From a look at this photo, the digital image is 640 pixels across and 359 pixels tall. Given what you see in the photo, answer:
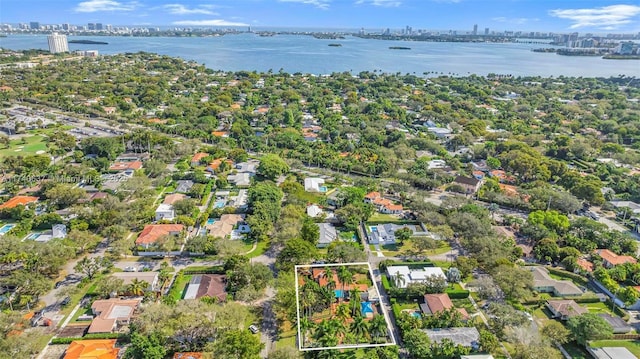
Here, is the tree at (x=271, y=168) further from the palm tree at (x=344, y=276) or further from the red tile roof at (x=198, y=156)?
the palm tree at (x=344, y=276)

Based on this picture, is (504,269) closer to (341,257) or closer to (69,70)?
(341,257)

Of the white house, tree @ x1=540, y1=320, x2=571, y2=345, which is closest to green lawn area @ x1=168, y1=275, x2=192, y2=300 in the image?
the white house

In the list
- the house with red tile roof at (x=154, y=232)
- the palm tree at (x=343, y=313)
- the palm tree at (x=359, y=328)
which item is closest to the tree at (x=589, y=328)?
the palm tree at (x=359, y=328)

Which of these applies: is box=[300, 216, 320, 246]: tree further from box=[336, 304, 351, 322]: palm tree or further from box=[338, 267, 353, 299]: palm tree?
box=[336, 304, 351, 322]: palm tree

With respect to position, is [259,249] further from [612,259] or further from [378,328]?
[612,259]

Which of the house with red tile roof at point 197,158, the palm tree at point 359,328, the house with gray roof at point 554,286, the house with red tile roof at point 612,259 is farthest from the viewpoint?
the house with red tile roof at point 197,158

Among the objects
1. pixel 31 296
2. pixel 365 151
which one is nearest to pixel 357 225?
pixel 365 151

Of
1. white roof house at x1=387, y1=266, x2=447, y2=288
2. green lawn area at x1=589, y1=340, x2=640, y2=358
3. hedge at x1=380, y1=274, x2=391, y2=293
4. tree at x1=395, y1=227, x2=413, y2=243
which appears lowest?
green lawn area at x1=589, y1=340, x2=640, y2=358
